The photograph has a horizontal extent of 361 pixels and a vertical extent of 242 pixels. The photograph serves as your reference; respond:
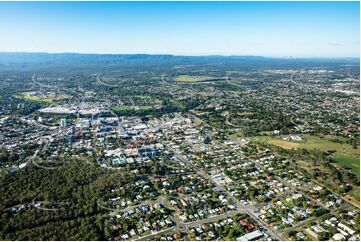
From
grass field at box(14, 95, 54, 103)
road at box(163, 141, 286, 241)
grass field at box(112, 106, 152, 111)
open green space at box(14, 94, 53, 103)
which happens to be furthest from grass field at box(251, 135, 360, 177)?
open green space at box(14, 94, 53, 103)

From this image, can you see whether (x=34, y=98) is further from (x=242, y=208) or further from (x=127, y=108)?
(x=242, y=208)

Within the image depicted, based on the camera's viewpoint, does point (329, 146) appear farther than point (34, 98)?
No

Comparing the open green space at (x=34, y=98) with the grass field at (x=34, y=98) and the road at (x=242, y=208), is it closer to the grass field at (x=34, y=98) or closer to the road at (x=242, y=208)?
the grass field at (x=34, y=98)

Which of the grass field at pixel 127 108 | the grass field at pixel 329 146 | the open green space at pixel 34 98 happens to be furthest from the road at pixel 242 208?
the open green space at pixel 34 98

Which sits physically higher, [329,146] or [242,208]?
[329,146]

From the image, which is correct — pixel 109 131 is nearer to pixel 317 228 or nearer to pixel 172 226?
pixel 172 226

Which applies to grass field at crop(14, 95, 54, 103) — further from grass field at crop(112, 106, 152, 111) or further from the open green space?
grass field at crop(112, 106, 152, 111)

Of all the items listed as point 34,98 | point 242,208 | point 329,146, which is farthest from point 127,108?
point 242,208

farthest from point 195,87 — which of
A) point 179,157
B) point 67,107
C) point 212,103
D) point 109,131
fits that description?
point 179,157

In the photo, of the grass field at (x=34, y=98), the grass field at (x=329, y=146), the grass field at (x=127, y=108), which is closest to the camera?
the grass field at (x=329, y=146)
